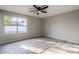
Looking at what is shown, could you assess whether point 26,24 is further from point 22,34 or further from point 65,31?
point 65,31

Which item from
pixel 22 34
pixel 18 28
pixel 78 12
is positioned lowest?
pixel 22 34

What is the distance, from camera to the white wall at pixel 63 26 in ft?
21.7

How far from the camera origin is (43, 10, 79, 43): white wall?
6609mm

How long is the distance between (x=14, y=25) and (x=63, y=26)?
426 centimetres

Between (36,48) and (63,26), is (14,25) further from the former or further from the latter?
(63,26)

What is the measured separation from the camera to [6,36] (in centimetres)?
598

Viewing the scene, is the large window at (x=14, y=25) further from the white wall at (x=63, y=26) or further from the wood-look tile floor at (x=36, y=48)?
the white wall at (x=63, y=26)

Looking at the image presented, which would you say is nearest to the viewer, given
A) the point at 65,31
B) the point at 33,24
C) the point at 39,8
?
the point at 39,8

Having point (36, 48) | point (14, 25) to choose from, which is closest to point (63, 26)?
point (36, 48)

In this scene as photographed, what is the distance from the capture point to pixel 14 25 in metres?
6.66

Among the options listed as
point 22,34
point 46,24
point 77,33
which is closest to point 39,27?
point 46,24

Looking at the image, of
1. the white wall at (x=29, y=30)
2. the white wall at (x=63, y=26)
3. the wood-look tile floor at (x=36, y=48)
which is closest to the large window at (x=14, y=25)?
the white wall at (x=29, y=30)

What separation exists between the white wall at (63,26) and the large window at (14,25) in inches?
106

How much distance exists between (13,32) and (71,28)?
186 inches
